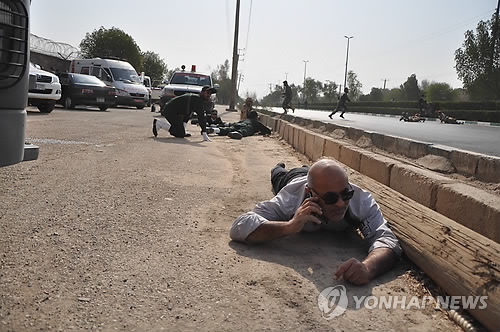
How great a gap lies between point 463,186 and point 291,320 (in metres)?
1.67

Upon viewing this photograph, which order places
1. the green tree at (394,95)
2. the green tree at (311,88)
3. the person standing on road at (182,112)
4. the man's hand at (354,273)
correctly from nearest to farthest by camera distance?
the man's hand at (354,273) → the person standing on road at (182,112) → the green tree at (394,95) → the green tree at (311,88)

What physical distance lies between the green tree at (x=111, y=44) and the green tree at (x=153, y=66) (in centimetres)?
1371

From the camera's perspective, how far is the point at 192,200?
4.34 m

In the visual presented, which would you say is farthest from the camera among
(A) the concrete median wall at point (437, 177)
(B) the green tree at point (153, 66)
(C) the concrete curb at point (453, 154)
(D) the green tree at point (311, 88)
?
(D) the green tree at point (311, 88)

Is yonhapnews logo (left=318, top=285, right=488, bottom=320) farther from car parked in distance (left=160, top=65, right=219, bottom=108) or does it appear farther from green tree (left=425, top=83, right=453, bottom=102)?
green tree (left=425, top=83, right=453, bottom=102)

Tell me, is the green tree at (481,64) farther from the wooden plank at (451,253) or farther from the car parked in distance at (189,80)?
the wooden plank at (451,253)

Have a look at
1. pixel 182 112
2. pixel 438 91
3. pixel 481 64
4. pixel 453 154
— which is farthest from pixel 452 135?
pixel 438 91

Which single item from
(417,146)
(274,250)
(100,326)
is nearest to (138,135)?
(417,146)

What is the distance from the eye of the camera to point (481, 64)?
4862cm

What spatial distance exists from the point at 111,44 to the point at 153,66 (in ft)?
59.4

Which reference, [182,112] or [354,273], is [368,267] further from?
[182,112]

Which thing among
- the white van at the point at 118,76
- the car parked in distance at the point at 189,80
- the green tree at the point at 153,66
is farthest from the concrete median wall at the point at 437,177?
the green tree at the point at 153,66

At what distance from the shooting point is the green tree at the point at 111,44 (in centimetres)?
5131

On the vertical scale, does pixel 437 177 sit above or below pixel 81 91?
below
